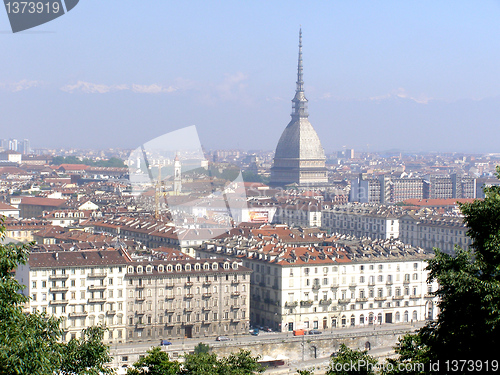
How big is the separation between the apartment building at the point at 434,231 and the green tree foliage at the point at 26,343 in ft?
116

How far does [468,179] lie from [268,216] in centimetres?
3532

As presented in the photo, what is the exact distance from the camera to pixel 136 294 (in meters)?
28.2

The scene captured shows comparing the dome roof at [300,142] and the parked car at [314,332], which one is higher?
the dome roof at [300,142]

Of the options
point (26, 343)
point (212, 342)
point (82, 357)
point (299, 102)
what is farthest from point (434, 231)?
point (299, 102)

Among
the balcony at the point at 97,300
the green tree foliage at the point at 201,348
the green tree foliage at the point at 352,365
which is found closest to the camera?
the green tree foliage at the point at 352,365

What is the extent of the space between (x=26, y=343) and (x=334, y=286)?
75.5 feet

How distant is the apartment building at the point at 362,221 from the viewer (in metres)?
51.8

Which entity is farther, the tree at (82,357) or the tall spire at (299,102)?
the tall spire at (299,102)

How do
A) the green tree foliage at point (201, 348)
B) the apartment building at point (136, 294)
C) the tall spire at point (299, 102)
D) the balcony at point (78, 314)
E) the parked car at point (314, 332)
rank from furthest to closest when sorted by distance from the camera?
1. the tall spire at point (299, 102)
2. the parked car at point (314, 332)
3. the balcony at point (78, 314)
4. the apartment building at point (136, 294)
5. the green tree foliage at point (201, 348)

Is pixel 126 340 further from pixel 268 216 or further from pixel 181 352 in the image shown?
pixel 268 216

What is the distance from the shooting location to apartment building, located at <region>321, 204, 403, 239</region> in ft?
170

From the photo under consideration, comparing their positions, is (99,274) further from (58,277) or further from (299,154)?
(299,154)

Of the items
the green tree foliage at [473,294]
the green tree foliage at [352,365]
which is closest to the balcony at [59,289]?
the green tree foliage at [352,365]
